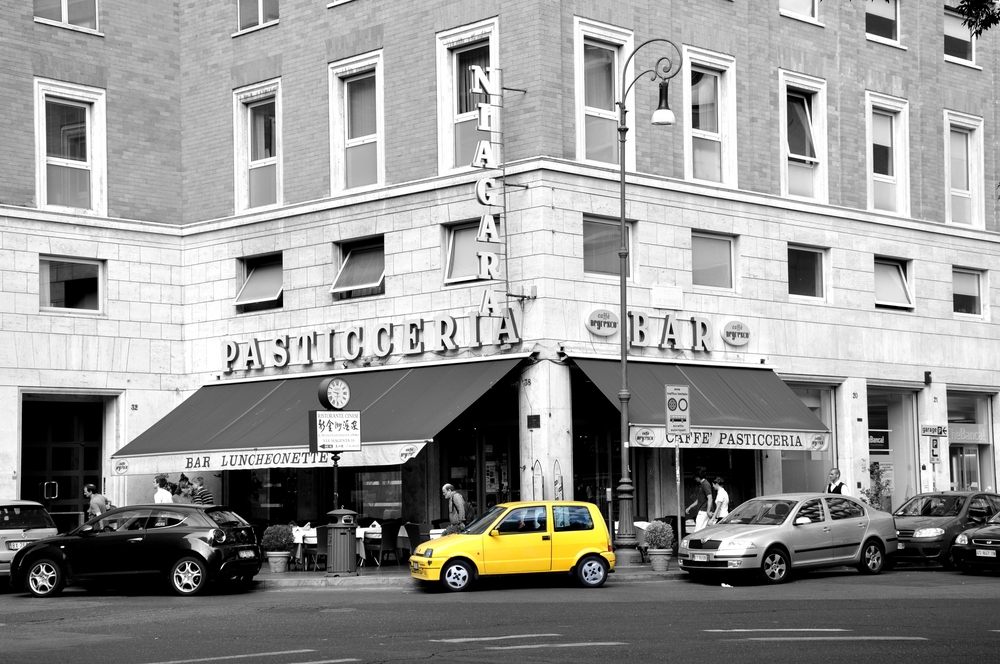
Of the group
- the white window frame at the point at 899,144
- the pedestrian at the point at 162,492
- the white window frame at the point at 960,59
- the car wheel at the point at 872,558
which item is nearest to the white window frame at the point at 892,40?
the white window frame at the point at 899,144

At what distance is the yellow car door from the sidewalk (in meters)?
2.09

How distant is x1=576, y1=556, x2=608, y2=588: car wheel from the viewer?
22.6m

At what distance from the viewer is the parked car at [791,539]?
23172 millimetres

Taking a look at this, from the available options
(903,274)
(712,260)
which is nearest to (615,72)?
(712,260)

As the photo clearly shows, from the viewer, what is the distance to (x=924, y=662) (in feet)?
41.5

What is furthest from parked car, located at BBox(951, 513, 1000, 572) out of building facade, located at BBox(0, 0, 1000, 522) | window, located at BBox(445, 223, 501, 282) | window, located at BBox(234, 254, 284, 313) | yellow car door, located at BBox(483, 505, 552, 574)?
window, located at BBox(234, 254, 284, 313)

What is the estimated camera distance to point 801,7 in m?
31.9

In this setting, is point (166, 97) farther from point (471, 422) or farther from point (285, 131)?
point (471, 422)

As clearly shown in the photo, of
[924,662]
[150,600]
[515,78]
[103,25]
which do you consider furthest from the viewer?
[103,25]

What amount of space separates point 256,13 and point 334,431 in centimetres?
1177

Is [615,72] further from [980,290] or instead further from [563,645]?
[563,645]

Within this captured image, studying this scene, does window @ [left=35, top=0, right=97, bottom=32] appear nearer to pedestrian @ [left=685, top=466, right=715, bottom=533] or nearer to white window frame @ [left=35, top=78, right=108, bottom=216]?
white window frame @ [left=35, top=78, right=108, bottom=216]

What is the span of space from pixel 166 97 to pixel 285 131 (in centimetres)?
Answer: 351

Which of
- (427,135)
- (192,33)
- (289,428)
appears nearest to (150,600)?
(289,428)
